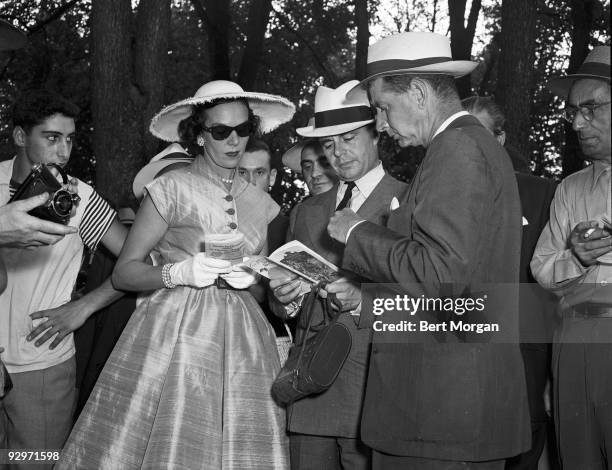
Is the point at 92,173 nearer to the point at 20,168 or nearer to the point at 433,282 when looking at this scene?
the point at 20,168

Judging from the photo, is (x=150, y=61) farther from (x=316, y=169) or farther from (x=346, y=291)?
(x=346, y=291)

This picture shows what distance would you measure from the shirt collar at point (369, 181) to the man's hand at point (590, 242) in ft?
3.11

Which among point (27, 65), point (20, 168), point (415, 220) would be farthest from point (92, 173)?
point (415, 220)

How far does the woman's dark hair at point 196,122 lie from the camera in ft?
14.1

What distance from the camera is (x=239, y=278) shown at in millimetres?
3957

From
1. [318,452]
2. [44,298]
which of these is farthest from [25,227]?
[318,452]

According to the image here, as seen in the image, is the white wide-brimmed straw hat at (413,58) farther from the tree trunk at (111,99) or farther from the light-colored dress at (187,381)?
the tree trunk at (111,99)

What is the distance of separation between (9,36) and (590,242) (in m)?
2.55

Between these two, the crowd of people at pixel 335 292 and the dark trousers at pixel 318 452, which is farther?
the dark trousers at pixel 318 452

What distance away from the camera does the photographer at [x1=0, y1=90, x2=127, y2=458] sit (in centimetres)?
425

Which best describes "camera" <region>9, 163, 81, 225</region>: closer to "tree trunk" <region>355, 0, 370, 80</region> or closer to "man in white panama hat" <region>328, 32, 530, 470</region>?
"man in white panama hat" <region>328, 32, 530, 470</region>

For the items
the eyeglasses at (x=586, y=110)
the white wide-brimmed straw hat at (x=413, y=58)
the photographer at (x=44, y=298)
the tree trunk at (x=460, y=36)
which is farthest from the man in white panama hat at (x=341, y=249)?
the tree trunk at (x=460, y=36)

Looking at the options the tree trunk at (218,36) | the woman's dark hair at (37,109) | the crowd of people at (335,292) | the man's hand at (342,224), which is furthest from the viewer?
the tree trunk at (218,36)

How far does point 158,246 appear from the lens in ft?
13.7
